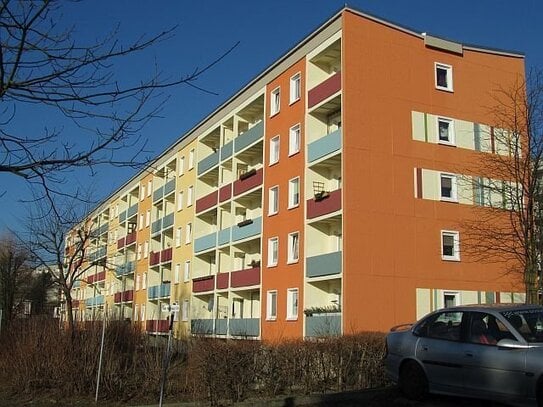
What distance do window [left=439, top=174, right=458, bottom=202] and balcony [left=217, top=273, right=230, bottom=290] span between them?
15.6 meters

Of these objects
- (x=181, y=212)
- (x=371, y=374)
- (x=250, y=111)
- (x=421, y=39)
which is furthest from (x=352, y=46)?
(x=181, y=212)

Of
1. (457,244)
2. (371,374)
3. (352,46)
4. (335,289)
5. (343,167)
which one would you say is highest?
(352,46)

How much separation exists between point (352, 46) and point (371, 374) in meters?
19.5

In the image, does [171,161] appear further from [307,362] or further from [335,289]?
[307,362]

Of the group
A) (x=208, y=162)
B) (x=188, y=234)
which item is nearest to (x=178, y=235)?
(x=188, y=234)

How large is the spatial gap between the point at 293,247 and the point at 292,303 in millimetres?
2906

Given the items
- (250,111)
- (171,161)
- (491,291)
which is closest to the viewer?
(491,291)

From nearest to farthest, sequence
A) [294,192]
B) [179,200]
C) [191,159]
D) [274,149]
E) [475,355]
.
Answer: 1. [475,355]
2. [294,192]
3. [274,149]
4. [191,159]
5. [179,200]

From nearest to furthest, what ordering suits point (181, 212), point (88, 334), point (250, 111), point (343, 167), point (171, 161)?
1. point (88, 334)
2. point (343, 167)
3. point (250, 111)
4. point (181, 212)
5. point (171, 161)

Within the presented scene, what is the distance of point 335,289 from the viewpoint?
32000 mm

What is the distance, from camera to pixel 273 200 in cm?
3753

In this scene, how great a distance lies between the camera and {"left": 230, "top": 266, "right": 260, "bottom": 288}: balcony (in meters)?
38.0

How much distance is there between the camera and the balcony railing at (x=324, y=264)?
29.7 m

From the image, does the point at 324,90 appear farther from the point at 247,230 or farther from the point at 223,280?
the point at 223,280
